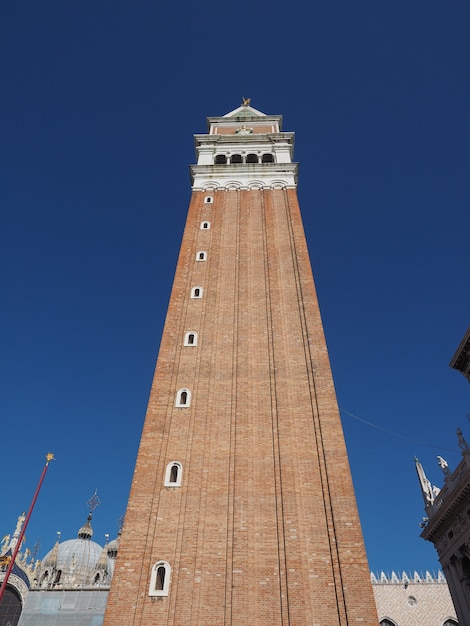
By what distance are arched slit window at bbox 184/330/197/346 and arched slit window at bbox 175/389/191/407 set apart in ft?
9.41

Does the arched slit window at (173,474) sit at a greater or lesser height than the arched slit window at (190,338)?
lesser

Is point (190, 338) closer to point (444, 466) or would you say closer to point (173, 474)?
point (173, 474)

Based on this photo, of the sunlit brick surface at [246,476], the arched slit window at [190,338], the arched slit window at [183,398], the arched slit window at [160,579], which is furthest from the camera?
the arched slit window at [190,338]

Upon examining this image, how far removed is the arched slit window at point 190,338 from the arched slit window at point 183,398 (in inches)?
113

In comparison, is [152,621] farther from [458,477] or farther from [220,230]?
[220,230]

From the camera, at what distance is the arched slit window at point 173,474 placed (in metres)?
17.8

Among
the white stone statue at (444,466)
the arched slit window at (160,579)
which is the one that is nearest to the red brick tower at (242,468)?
the arched slit window at (160,579)

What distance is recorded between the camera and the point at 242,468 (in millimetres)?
18156

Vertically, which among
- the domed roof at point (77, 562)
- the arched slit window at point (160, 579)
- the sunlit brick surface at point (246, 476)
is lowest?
the arched slit window at point (160, 579)

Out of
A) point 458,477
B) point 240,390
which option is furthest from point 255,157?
point 458,477

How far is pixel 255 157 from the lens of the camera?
38844mm

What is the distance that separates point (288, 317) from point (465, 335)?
877 cm

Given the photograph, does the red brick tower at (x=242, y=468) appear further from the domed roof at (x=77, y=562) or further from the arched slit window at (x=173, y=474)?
the domed roof at (x=77, y=562)

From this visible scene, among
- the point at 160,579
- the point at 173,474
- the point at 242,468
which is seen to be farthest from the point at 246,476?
the point at 160,579
